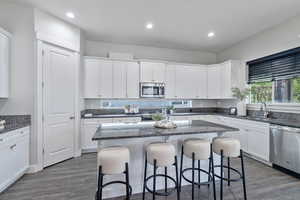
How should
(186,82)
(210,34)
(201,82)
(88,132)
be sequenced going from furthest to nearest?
(201,82)
(186,82)
(210,34)
(88,132)

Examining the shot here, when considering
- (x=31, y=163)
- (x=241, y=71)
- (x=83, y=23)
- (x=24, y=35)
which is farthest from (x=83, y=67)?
(x=241, y=71)

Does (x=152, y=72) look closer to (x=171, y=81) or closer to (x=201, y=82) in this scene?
(x=171, y=81)

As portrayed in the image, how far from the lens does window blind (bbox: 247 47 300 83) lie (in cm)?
329

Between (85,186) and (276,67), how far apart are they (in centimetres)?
465

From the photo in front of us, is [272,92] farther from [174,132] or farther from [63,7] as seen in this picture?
[63,7]

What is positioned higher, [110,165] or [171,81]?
[171,81]

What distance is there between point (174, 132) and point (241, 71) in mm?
3572

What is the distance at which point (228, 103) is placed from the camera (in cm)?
502

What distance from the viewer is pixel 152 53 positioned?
5062mm

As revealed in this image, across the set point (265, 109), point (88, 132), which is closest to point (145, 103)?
point (88, 132)

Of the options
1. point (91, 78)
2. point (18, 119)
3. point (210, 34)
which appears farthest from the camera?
point (91, 78)

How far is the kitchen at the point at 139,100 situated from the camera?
222cm

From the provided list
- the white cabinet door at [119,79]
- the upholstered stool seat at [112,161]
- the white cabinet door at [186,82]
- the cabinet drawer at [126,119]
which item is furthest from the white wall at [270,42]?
the upholstered stool seat at [112,161]

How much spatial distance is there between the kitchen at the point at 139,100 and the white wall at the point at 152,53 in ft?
0.11
